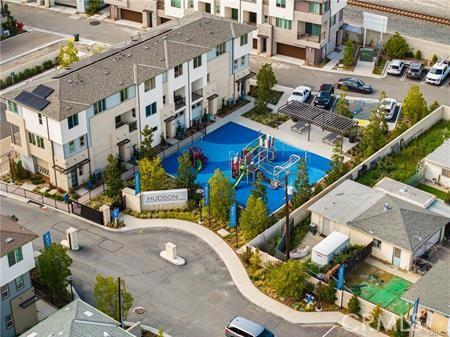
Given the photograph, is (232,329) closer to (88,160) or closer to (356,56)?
(88,160)

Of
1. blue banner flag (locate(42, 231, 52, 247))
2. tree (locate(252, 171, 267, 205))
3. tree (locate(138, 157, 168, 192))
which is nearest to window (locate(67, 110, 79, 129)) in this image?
tree (locate(138, 157, 168, 192))

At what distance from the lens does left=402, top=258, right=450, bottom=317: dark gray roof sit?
55812 mm

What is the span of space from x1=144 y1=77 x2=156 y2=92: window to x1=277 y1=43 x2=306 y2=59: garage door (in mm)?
27082

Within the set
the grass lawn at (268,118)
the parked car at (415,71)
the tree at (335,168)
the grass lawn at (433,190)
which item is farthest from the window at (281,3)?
the grass lawn at (433,190)

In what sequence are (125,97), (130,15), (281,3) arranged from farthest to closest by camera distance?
1. (130,15)
2. (281,3)
3. (125,97)

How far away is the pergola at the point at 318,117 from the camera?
8000 cm

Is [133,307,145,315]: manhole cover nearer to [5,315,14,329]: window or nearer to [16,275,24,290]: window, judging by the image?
[16,275,24,290]: window

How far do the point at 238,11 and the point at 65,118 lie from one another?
37529mm

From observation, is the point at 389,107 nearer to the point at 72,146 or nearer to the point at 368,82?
the point at 368,82

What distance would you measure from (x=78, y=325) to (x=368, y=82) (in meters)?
55.2


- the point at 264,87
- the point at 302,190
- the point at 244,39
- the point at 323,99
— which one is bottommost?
the point at 302,190

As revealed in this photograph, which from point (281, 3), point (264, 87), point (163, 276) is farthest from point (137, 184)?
point (281, 3)

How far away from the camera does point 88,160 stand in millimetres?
72938

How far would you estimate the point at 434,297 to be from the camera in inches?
2226
